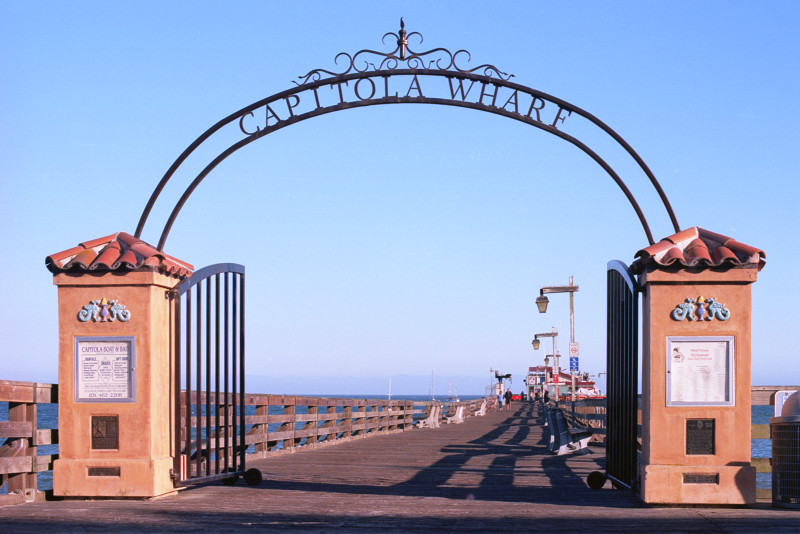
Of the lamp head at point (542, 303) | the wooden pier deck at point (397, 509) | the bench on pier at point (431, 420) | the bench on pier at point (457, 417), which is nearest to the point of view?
the wooden pier deck at point (397, 509)

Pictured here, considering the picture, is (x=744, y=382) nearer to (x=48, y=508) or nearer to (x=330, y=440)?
(x=48, y=508)

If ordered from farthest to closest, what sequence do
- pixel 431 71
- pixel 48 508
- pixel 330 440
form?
pixel 330 440 < pixel 431 71 < pixel 48 508

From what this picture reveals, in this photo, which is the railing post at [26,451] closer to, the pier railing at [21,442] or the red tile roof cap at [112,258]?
the pier railing at [21,442]

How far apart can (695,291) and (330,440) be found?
42.3 feet

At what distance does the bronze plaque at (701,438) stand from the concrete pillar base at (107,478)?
492 centimetres

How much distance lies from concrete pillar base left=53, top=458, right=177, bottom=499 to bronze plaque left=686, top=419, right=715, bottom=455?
16.1ft

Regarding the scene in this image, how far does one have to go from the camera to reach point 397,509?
326 inches

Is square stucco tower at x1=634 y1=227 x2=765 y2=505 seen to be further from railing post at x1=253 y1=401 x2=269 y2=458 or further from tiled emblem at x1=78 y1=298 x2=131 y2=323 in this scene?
railing post at x1=253 y1=401 x2=269 y2=458

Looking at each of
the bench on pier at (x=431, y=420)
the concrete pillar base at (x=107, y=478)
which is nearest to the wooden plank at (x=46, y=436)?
the concrete pillar base at (x=107, y=478)

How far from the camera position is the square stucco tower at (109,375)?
901cm

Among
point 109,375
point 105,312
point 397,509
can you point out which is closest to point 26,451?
point 109,375

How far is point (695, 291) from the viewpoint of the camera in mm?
8711

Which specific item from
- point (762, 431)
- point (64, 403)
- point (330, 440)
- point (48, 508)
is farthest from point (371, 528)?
point (330, 440)

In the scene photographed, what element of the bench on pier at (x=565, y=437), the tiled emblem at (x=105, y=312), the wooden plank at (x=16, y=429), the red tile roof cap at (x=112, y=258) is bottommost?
the bench on pier at (x=565, y=437)
